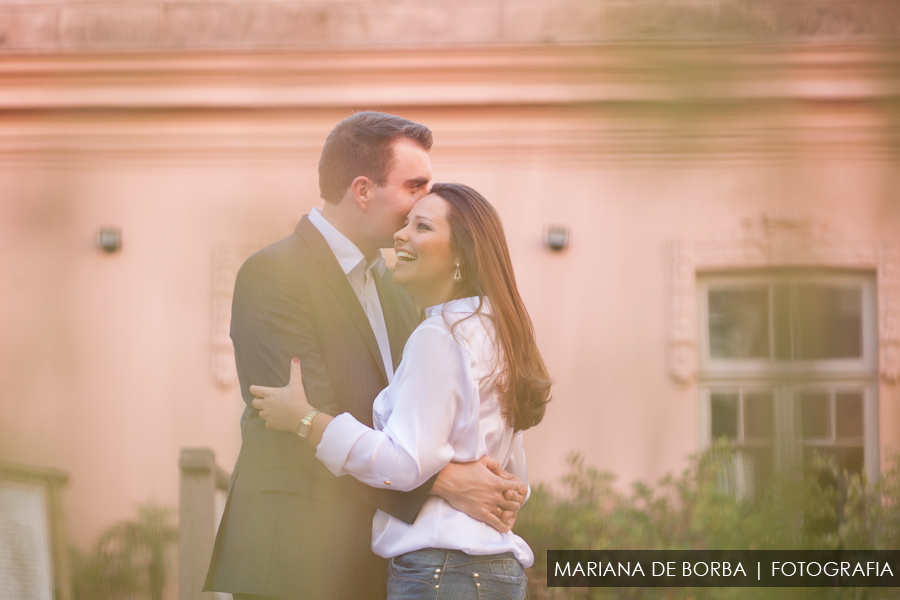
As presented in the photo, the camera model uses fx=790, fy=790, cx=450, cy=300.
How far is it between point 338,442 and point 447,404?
21cm

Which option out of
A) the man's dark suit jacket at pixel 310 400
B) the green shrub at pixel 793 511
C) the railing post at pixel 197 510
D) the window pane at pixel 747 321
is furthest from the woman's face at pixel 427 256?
the railing post at pixel 197 510

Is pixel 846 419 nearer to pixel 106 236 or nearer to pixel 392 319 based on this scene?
pixel 106 236

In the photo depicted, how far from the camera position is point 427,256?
161 cm

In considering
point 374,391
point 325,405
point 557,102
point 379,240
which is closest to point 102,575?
point 557,102

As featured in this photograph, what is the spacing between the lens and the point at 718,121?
0.28 m

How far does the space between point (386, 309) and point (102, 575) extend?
4.76 ft

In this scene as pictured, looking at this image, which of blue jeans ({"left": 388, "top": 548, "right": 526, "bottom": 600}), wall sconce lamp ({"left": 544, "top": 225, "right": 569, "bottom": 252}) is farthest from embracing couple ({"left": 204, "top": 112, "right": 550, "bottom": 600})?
wall sconce lamp ({"left": 544, "top": 225, "right": 569, "bottom": 252})

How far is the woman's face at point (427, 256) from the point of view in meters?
1.61

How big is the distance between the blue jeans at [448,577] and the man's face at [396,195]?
2.50ft

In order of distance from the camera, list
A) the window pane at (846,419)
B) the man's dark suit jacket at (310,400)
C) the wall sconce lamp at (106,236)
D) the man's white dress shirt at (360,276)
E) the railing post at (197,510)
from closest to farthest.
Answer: the wall sconce lamp at (106,236), the window pane at (846,419), the man's dark suit jacket at (310,400), the man's white dress shirt at (360,276), the railing post at (197,510)

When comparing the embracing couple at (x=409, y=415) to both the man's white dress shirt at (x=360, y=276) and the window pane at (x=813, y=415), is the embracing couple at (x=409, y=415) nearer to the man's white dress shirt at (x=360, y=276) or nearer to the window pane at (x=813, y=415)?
the man's white dress shirt at (x=360, y=276)

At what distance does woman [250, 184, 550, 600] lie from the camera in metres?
1.41

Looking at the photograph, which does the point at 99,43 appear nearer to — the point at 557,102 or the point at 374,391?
the point at 557,102

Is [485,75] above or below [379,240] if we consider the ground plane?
above
